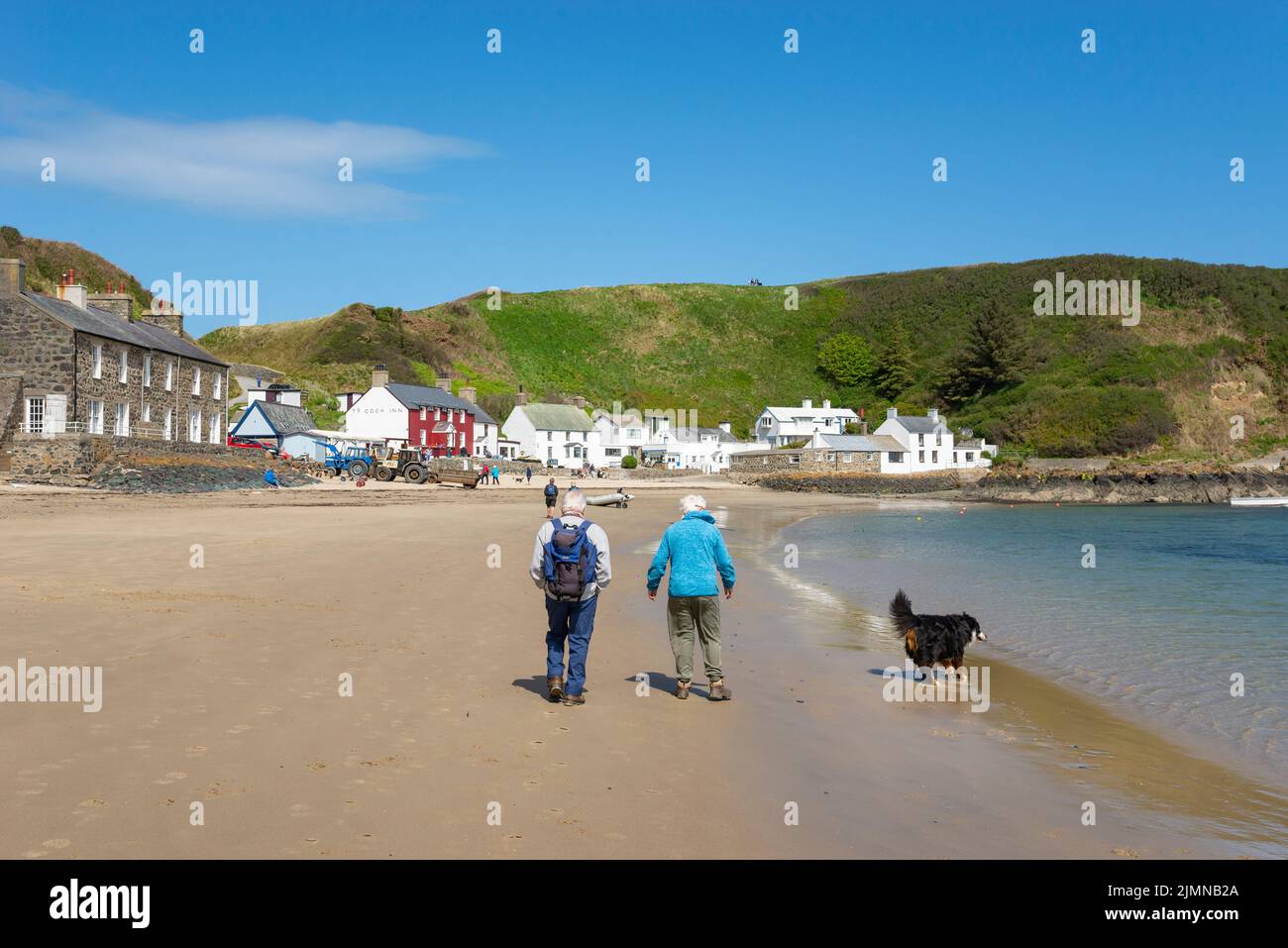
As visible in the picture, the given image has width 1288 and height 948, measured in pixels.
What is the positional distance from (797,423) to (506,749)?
315 ft

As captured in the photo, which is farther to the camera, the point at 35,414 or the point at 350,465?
the point at 350,465

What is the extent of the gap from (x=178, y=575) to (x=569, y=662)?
29.7 ft

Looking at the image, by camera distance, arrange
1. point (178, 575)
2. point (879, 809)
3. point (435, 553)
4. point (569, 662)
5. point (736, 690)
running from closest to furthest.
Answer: point (879, 809) < point (569, 662) < point (736, 690) < point (178, 575) < point (435, 553)

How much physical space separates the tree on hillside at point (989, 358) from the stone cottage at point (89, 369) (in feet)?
291

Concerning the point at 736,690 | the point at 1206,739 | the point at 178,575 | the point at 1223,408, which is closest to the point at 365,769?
the point at 736,690

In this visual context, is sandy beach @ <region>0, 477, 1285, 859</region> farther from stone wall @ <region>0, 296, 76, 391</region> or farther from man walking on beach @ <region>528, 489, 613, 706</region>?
stone wall @ <region>0, 296, 76, 391</region>

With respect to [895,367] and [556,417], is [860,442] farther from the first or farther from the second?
[895,367]

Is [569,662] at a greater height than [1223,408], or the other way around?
[1223,408]

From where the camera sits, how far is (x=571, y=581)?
8648mm

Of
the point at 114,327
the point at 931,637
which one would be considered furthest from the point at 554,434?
the point at 931,637

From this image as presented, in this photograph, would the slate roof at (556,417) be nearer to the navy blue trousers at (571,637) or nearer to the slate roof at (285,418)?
the slate roof at (285,418)

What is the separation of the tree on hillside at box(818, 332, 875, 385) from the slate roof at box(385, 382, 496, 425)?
69.4 metres
